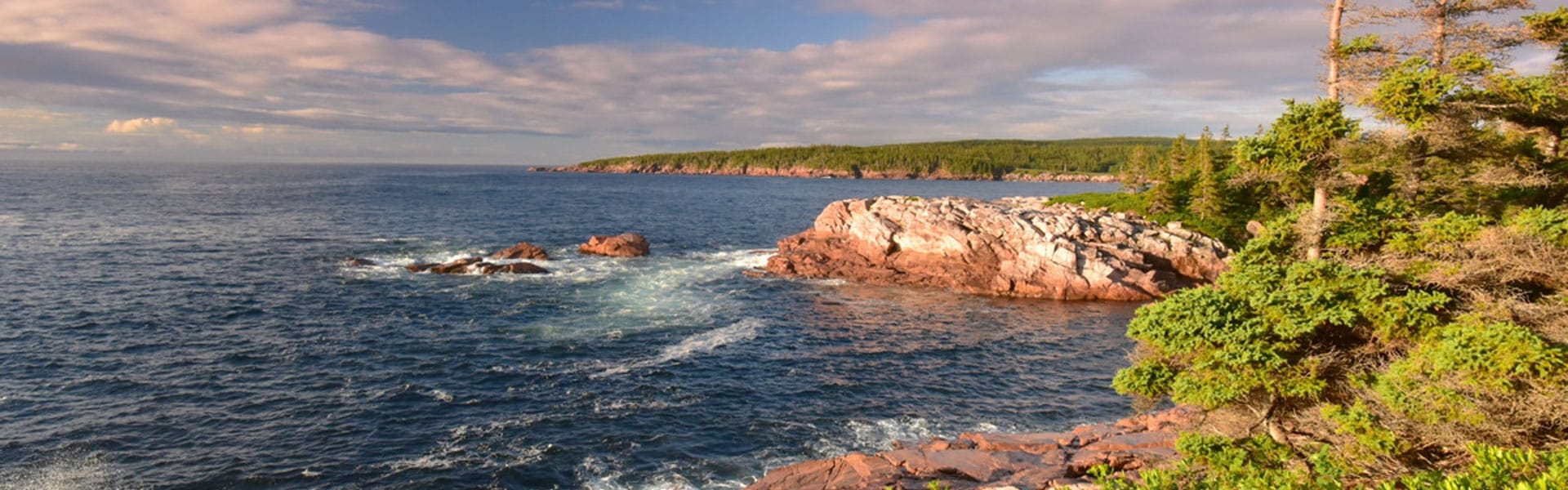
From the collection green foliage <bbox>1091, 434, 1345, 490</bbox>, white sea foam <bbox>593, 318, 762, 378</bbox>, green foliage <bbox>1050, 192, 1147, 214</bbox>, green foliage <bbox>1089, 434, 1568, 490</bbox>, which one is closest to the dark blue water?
white sea foam <bbox>593, 318, 762, 378</bbox>

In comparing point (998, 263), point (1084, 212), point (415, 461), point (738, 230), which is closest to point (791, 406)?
point (415, 461)

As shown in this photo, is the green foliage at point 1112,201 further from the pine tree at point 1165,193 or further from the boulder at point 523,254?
the boulder at point 523,254

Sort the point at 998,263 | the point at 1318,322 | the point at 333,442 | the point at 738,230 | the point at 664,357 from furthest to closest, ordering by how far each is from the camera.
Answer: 1. the point at 738,230
2. the point at 998,263
3. the point at 664,357
4. the point at 333,442
5. the point at 1318,322

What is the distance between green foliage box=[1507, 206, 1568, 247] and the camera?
17906mm

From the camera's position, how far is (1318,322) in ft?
62.2

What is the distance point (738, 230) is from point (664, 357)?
6121cm

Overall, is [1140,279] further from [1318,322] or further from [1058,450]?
[1318,322]

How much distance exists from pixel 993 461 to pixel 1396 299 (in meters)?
12.0

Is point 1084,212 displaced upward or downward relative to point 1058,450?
upward

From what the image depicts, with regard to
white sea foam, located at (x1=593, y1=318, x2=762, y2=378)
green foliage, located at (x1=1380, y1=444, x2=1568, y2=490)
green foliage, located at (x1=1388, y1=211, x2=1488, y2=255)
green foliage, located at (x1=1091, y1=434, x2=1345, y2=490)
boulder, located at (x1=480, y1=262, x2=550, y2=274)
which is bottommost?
white sea foam, located at (x1=593, y1=318, x2=762, y2=378)

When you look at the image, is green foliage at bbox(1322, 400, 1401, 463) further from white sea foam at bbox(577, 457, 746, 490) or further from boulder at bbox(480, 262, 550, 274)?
boulder at bbox(480, 262, 550, 274)

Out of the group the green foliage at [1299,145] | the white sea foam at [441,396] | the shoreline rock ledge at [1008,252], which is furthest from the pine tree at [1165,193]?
the white sea foam at [441,396]

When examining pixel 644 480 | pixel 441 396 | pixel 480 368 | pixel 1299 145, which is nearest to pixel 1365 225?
pixel 1299 145

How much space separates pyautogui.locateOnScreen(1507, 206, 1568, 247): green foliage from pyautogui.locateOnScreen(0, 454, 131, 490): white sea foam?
4158cm
